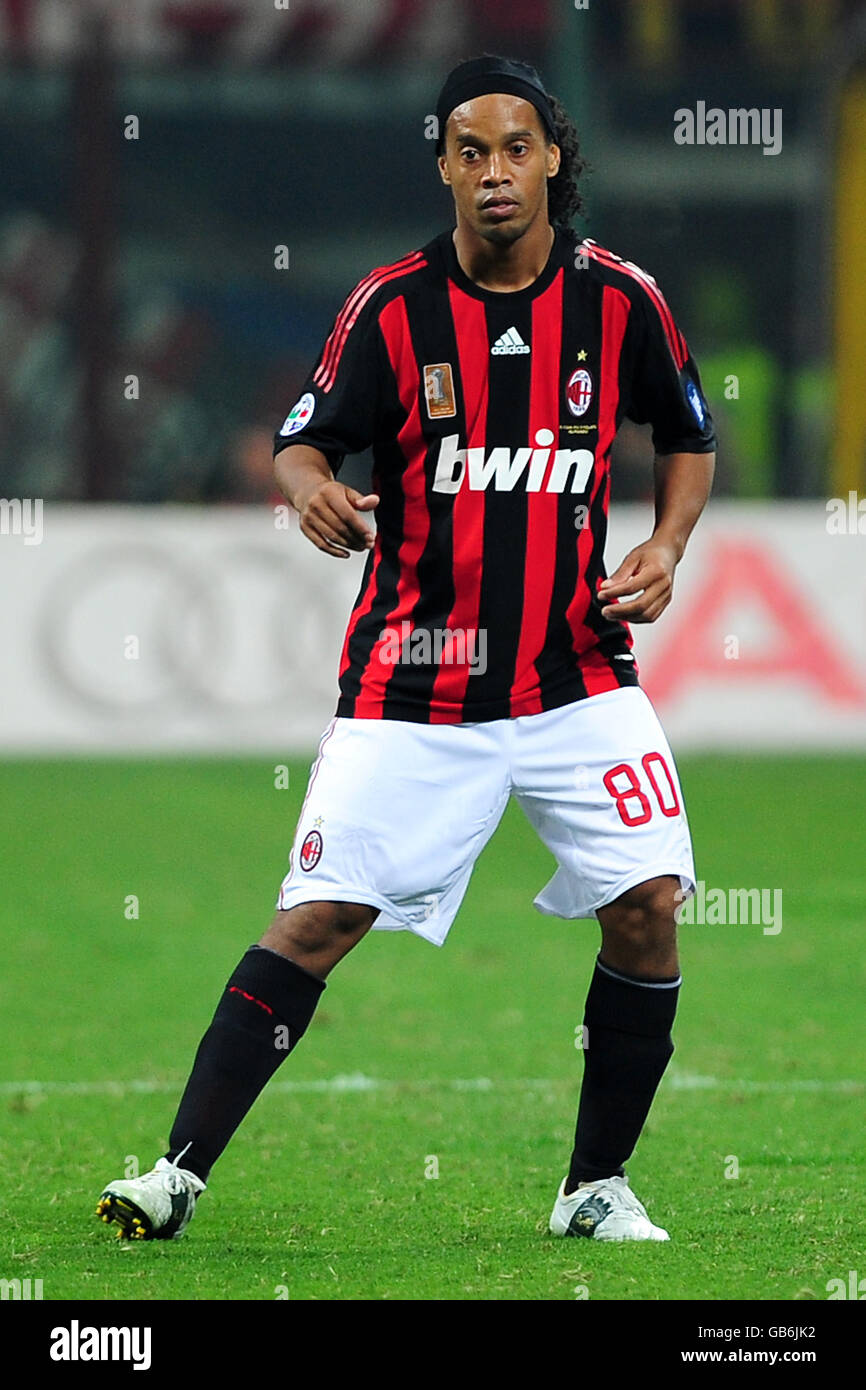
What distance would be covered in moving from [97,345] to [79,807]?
235 inches

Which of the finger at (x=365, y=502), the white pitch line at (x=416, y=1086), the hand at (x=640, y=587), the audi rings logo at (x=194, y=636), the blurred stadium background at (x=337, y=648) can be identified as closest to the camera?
the finger at (x=365, y=502)

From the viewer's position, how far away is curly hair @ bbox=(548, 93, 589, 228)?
481cm

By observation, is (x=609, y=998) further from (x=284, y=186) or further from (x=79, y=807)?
(x=284, y=186)

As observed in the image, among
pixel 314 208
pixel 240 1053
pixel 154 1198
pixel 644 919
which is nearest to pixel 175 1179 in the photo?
pixel 154 1198

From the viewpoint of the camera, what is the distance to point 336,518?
171 inches

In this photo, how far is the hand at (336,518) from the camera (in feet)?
14.2

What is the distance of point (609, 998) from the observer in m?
4.77

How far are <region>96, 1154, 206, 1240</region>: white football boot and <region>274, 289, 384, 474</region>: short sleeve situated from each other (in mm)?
1376

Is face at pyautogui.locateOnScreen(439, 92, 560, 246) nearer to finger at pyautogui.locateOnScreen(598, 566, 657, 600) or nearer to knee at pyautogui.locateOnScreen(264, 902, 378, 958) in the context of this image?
finger at pyautogui.locateOnScreen(598, 566, 657, 600)

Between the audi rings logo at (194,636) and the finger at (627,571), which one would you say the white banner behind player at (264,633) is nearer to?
the audi rings logo at (194,636)

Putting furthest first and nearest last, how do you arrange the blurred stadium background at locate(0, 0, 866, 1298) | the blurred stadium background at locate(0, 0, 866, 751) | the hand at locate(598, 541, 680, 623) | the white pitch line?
the blurred stadium background at locate(0, 0, 866, 751) → the white pitch line → the blurred stadium background at locate(0, 0, 866, 1298) → the hand at locate(598, 541, 680, 623)

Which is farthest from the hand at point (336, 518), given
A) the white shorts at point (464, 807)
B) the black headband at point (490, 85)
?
the black headband at point (490, 85)

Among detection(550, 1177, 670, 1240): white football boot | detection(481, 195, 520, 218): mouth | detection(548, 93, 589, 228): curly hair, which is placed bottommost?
detection(550, 1177, 670, 1240): white football boot

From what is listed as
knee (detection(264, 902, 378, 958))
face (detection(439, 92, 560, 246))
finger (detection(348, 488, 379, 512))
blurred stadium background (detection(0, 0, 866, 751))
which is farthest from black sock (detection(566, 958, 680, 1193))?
blurred stadium background (detection(0, 0, 866, 751))
